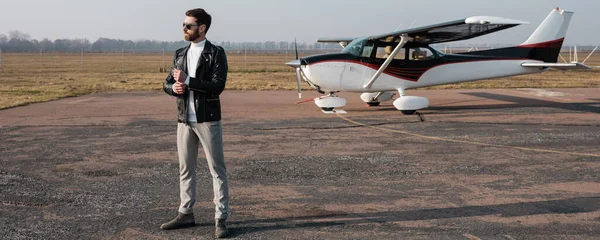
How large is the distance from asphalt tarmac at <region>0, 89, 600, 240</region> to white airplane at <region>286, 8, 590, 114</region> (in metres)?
1.01

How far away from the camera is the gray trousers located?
189 inches

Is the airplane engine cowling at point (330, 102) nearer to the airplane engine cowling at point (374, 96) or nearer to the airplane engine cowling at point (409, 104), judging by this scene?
the airplane engine cowling at point (409, 104)

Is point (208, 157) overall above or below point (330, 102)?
above

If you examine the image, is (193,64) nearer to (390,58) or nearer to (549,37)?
(390,58)

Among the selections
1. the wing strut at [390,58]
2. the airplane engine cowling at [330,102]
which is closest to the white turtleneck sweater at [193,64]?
the airplane engine cowling at [330,102]

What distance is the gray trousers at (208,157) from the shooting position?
481 centimetres

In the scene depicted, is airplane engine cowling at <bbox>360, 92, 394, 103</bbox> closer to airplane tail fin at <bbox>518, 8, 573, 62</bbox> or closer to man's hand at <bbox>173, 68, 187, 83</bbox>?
airplane tail fin at <bbox>518, 8, 573, 62</bbox>

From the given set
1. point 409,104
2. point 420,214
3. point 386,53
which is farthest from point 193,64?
point 386,53

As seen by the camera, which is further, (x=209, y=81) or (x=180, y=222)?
(x=180, y=222)

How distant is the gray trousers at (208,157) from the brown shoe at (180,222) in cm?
5

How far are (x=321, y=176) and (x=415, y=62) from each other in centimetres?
818

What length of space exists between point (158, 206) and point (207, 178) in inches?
51.8

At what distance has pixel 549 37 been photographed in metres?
15.9

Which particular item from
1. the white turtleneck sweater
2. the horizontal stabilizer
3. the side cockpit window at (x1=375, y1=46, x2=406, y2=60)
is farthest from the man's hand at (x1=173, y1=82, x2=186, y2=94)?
the horizontal stabilizer
